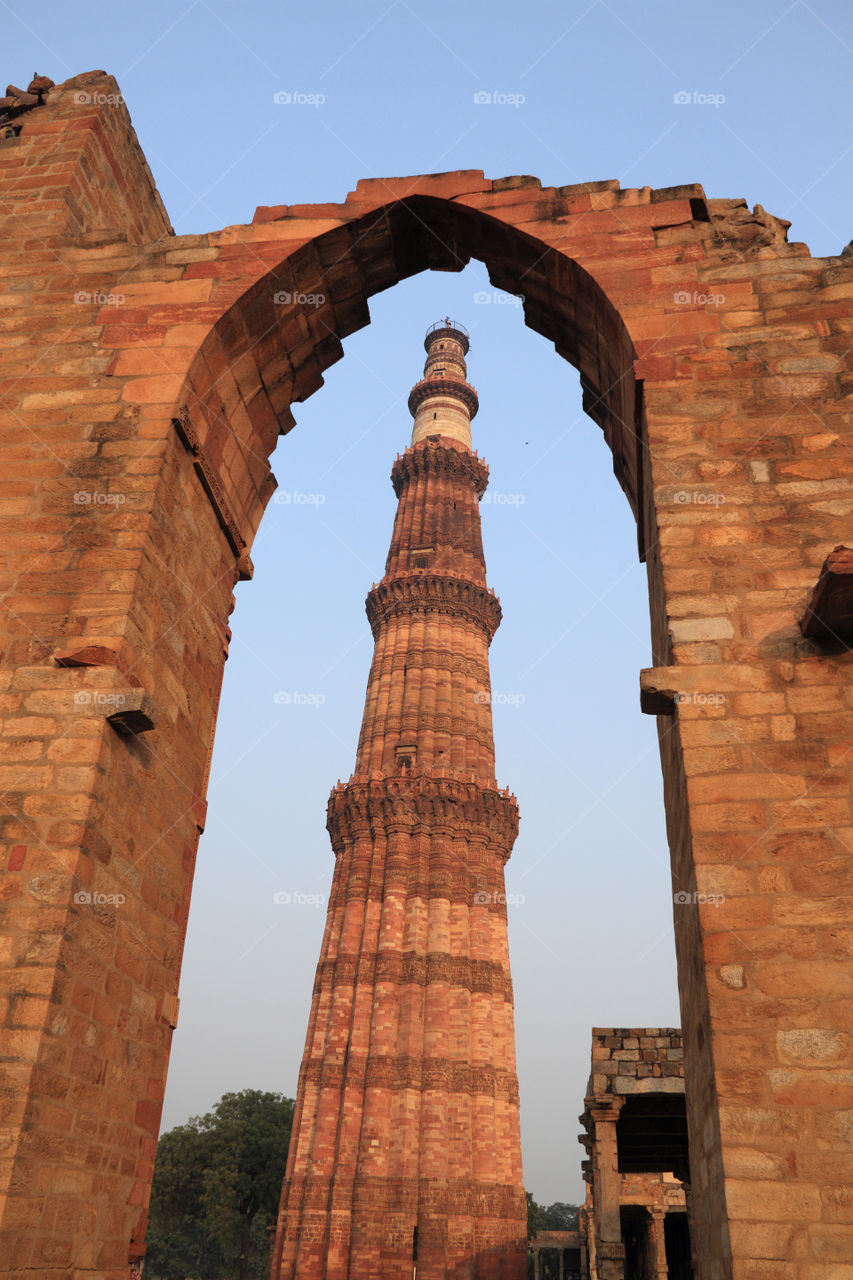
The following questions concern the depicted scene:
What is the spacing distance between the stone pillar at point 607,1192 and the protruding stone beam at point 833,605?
7466 mm

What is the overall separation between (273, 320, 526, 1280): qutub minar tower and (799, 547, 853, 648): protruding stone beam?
57.3ft

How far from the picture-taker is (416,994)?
20250 mm

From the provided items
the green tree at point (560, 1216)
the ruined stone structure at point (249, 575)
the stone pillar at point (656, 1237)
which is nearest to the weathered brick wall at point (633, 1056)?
the ruined stone structure at point (249, 575)

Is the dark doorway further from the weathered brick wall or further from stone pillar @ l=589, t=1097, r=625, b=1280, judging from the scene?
the weathered brick wall

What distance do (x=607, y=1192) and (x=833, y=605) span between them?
8269 mm

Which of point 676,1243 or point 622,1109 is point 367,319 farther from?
point 676,1243

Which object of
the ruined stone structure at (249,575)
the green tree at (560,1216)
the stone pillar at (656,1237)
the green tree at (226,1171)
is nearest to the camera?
the ruined stone structure at (249,575)

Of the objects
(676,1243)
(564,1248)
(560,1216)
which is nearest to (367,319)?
(676,1243)

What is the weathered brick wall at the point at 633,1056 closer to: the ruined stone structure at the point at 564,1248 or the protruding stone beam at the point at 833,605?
the protruding stone beam at the point at 833,605

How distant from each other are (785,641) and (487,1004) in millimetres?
17983

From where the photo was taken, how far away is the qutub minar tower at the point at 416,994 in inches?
719

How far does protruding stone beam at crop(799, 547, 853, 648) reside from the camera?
3.81 m

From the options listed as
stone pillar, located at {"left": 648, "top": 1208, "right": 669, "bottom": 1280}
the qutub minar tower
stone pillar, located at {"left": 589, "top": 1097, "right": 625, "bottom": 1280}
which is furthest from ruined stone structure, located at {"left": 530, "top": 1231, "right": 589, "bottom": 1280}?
stone pillar, located at {"left": 589, "top": 1097, "right": 625, "bottom": 1280}

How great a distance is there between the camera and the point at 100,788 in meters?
4.27
